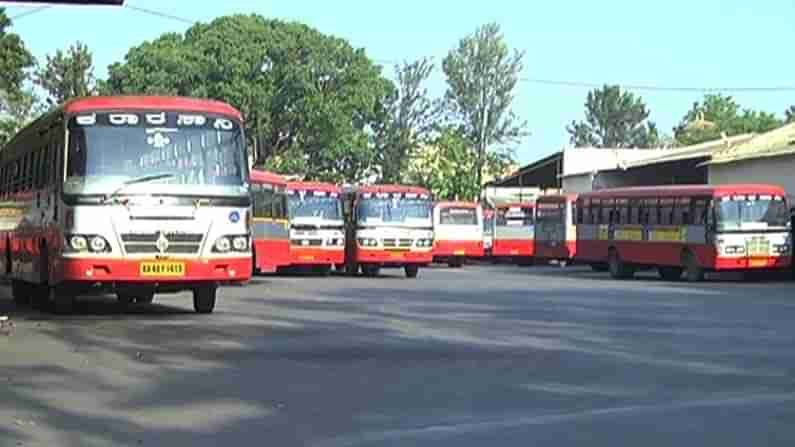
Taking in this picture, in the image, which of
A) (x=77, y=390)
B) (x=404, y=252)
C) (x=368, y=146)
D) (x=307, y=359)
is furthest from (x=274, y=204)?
(x=368, y=146)

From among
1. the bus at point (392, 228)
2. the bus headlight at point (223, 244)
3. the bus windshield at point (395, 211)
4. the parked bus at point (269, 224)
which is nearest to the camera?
the bus headlight at point (223, 244)

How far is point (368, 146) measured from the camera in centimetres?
6725

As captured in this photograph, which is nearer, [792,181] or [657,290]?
[657,290]

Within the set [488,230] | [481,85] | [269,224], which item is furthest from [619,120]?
[269,224]

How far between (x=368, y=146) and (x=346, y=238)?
2967cm

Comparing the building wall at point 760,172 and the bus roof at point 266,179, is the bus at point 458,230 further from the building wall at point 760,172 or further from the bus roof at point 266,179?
the bus roof at point 266,179

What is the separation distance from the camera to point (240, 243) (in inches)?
709

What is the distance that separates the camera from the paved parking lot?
9422 mm

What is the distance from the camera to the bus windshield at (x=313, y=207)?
120 feet

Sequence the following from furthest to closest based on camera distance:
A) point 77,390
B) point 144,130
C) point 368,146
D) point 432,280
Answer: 1. point 368,146
2. point 432,280
3. point 144,130
4. point 77,390

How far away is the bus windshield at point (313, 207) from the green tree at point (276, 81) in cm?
2580

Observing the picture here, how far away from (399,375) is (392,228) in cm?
2355

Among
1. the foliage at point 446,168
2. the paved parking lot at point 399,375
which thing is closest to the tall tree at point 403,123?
the foliage at point 446,168

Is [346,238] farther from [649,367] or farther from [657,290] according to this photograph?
[649,367]
